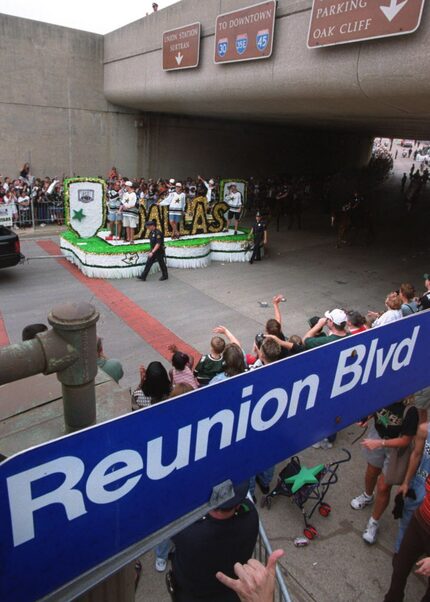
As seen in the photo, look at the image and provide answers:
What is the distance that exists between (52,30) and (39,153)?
4583mm

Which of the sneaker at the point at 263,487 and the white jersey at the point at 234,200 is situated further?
the white jersey at the point at 234,200

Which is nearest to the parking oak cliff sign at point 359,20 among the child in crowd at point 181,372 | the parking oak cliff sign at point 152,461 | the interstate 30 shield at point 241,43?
the interstate 30 shield at point 241,43

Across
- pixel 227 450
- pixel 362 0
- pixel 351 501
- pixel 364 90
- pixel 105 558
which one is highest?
pixel 362 0

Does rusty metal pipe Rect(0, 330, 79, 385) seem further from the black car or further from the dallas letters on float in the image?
the dallas letters on float

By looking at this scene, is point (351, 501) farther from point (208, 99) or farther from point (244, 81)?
point (208, 99)

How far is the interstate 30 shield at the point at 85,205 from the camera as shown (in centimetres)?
1073

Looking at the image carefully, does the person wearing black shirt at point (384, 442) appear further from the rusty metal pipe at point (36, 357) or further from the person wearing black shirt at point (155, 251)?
the person wearing black shirt at point (155, 251)

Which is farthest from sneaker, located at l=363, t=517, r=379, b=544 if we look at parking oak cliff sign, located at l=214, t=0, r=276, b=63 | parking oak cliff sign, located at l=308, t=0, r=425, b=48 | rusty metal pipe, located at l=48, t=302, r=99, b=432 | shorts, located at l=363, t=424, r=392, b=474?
parking oak cliff sign, located at l=214, t=0, r=276, b=63

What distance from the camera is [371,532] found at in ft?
13.0

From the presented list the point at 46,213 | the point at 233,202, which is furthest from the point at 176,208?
the point at 46,213

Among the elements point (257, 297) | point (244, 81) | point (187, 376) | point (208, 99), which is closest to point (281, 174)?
point (208, 99)

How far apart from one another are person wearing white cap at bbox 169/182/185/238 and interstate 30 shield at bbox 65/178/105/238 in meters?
2.24

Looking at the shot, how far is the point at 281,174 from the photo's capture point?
81.6 feet

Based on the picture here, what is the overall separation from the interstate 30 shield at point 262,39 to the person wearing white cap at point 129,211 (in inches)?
190
